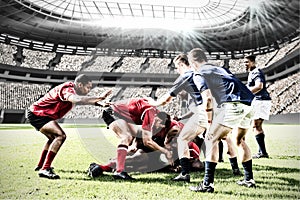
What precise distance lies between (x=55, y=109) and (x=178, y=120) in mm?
1251

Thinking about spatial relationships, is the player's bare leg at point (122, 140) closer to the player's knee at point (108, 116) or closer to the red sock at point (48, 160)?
the player's knee at point (108, 116)

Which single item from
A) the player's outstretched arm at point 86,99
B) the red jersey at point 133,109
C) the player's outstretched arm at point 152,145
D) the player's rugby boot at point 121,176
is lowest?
the player's rugby boot at point 121,176

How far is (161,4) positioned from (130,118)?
1.13 m

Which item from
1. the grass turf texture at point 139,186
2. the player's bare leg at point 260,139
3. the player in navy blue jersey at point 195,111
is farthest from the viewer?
the player's bare leg at point 260,139

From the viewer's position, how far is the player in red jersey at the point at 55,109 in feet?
7.75

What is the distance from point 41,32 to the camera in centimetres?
1527

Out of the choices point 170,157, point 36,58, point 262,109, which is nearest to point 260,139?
point 262,109

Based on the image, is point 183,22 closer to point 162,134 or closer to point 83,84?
point 162,134

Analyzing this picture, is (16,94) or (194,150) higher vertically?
(16,94)

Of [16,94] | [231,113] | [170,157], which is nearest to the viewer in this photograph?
[231,113]

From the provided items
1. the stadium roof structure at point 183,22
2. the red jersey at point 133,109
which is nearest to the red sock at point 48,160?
the red jersey at point 133,109

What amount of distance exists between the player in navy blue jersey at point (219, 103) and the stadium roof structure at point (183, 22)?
0.90m

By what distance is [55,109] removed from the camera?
103 inches

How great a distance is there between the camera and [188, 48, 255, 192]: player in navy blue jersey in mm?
1930
